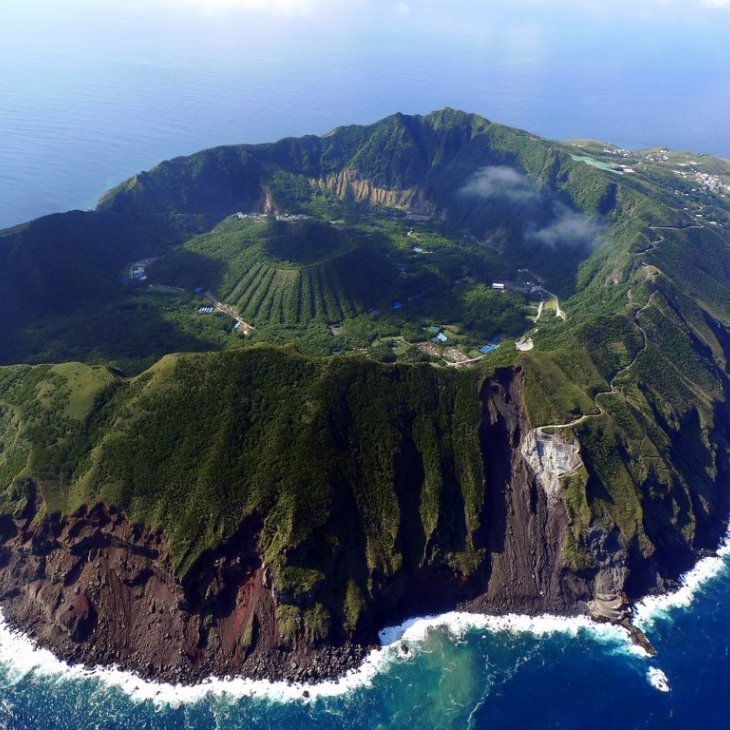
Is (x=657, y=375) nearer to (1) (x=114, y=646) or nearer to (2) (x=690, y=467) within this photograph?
(2) (x=690, y=467)

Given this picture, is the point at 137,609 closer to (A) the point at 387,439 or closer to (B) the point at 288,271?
(A) the point at 387,439

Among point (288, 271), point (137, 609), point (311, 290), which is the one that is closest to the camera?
point (137, 609)

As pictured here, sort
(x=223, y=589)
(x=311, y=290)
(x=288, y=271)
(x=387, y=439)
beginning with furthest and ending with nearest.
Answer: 1. (x=288, y=271)
2. (x=311, y=290)
3. (x=387, y=439)
4. (x=223, y=589)

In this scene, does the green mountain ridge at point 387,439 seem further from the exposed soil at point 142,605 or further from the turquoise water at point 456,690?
the turquoise water at point 456,690

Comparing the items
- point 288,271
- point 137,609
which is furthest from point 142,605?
point 288,271

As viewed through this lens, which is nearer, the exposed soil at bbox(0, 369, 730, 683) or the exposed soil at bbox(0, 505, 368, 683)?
the exposed soil at bbox(0, 505, 368, 683)

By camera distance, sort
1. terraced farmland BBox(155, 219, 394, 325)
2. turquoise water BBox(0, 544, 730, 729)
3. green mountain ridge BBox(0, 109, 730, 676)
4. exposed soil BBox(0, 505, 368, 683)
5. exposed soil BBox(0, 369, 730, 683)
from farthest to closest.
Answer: terraced farmland BBox(155, 219, 394, 325) < green mountain ridge BBox(0, 109, 730, 676) < exposed soil BBox(0, 369, 730, 683) < exposed soil BBox(0, 505, 368, 683) < turquoise water BBox(0, 544, 730, 729)

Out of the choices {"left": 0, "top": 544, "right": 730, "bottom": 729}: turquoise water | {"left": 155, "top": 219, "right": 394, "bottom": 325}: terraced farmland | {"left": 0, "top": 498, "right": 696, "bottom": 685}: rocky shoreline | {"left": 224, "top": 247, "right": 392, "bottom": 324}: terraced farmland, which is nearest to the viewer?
{"left": 0, "top": 544, "right": 730, "bottom": 729}: turquoise water

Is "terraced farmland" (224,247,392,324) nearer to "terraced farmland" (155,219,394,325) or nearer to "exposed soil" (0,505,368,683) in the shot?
"terraced farmland" (155,219,394,325)

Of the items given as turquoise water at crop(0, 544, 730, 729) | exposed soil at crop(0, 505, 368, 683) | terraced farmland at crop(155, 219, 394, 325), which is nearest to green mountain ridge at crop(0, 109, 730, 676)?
exposed soil at crop(0, 505, 368, 683)
